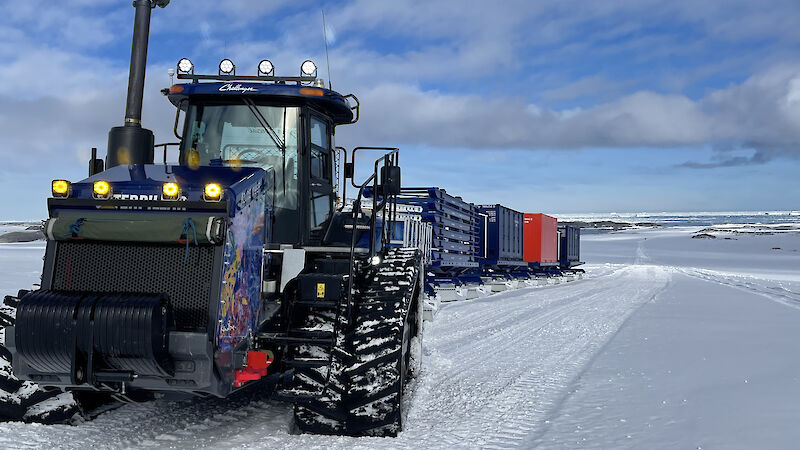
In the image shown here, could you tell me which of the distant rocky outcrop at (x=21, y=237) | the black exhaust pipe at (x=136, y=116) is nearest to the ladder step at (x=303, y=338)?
the black exhaust pipe at (x=136, y=116)

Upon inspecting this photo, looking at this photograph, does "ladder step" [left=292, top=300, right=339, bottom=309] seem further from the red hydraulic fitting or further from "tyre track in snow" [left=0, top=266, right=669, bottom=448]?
"tyre track in snow" [left=0, top=266, right=669, bottom=448]

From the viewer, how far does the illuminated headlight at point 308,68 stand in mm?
6621

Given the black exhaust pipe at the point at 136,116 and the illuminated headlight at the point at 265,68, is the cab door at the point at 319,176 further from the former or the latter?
the black exhaust pipe at the point at 136,116

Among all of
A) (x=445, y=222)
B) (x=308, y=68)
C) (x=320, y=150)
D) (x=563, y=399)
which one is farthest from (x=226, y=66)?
(x=445, y=222)

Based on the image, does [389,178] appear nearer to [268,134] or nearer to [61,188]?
[268,134]

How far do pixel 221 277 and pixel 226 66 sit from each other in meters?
2.76

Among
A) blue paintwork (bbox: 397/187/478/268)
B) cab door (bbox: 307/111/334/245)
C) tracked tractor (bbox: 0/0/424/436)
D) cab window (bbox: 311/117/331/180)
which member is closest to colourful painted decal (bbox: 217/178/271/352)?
tracked tractor (bbox: 0/0/424/436)

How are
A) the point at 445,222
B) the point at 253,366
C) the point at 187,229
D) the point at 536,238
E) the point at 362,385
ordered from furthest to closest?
the point at 536,238, the point at 445,222, the point at 362,385, the point at 253,366, the point at 187,229

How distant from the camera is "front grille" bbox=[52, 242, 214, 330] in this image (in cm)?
478

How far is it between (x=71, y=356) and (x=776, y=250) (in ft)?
266

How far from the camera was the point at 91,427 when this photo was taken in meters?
5.58

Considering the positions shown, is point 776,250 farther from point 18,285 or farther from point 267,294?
point 267,294

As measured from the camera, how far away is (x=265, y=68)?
673 cm

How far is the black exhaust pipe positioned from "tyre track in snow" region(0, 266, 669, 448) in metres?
2.20
